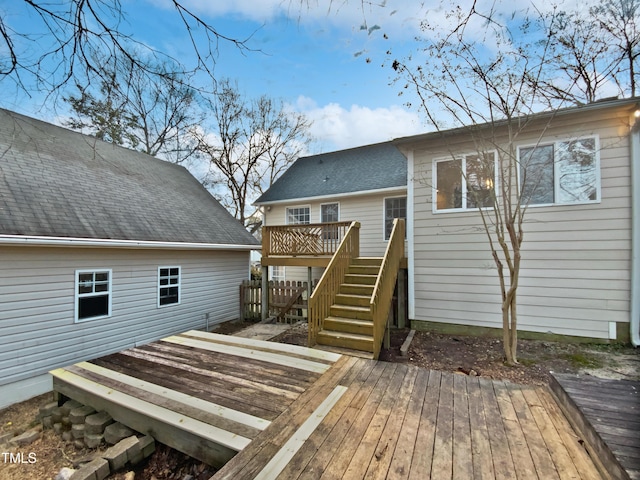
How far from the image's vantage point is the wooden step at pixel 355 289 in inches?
231

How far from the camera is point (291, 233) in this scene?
860 cm

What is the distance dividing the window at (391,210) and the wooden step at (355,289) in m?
4.00

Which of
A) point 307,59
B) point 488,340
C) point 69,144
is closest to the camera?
point 307,59

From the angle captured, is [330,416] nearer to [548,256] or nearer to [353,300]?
Result: [353,300]

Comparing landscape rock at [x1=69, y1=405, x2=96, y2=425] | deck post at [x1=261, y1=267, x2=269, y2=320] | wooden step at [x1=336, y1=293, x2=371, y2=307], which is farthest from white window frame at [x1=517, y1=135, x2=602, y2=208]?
landscape rock at [x1=69, y1=405, x2=96, y2=425]

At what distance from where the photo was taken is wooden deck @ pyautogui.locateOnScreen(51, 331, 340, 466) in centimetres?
259

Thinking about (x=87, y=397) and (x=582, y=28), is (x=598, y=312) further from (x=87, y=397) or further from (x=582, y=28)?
(x=87, y=397)

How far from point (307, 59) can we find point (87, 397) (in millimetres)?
4802

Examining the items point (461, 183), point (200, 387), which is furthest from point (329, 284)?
point (461, 183)

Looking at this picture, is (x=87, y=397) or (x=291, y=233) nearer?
(x=87, y=397)

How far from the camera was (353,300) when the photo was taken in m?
5.67

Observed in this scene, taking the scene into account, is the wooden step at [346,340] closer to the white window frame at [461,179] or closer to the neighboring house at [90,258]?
the white window frame at [461,179]

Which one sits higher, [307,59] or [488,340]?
[307,59]

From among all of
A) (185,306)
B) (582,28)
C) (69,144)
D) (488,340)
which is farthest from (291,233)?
(582,28)
